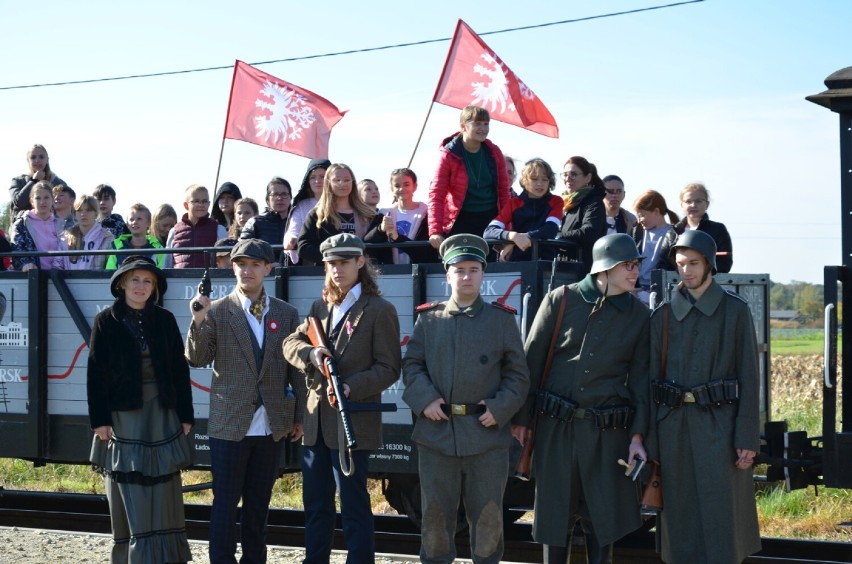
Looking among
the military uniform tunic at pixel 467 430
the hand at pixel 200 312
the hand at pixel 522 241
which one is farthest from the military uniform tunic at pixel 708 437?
the hand at pixel 200 312

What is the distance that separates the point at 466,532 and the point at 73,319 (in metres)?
3.20

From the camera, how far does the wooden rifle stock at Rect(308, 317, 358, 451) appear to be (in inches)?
218

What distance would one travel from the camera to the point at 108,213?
401 inches

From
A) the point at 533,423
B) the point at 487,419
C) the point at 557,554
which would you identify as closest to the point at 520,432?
the point at 533,423

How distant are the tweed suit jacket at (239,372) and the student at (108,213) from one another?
13.3 ft

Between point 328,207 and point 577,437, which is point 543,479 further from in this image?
point 328,207

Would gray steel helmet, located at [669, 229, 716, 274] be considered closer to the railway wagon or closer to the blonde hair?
the railway wagon

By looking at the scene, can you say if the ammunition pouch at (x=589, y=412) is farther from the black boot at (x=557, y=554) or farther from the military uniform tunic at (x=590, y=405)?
the black boot at (x=557, y=554)

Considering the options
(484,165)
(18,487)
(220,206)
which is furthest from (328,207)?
(18,487)

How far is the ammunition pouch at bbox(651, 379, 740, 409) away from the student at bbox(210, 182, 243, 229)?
5.62 metres

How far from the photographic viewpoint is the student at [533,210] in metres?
7.03

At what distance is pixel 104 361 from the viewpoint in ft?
19.8

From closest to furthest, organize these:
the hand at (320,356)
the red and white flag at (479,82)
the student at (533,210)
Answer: the hand at (320,356)
the student at (533,210)
the red and white flag at (479,82)

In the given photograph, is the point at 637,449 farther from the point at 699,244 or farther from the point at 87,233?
the point at 87,233
